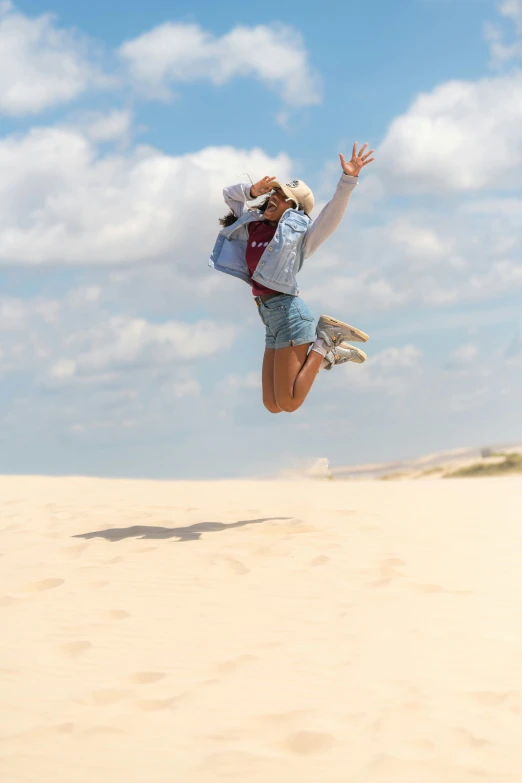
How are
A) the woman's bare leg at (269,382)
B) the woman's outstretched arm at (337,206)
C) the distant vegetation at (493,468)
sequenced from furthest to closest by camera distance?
the distant vegetation at (493,468), the woman's bare leg at (269,382), the woman's outstretched arm at (337,206)

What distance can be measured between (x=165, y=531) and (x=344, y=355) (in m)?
2.06

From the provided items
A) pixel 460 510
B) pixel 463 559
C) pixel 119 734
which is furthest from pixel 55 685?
pixel 460 510

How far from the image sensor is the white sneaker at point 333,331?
6426mm

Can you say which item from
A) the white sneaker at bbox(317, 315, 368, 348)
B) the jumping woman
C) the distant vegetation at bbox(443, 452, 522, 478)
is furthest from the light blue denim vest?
the distant vegetation at bbox(443, 452, 522, 478)

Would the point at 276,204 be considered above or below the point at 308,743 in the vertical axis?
→ above

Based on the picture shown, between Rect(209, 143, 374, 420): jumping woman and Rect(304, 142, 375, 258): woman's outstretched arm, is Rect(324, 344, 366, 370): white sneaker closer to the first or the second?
Rect(209, 143, 374, 420): jumping woman

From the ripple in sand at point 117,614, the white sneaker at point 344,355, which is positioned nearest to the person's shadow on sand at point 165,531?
the white sneaker at point 344,355

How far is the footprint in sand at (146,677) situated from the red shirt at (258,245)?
3529mm

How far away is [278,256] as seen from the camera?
19.9 feet

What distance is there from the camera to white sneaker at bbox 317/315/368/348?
21.1ft

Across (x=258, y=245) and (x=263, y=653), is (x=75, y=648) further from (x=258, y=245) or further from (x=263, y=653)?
(x=258, y=245)

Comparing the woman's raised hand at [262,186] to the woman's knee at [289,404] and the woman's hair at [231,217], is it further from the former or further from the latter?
the woman's knee at [289,404]

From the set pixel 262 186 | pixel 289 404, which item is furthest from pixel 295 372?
pixel 262 186

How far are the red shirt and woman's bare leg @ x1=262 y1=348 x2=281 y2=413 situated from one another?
1.72 feet
